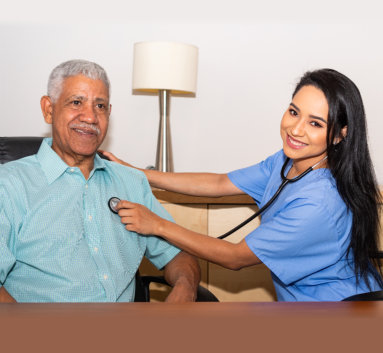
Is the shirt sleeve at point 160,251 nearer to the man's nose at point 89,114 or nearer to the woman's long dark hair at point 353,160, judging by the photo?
the man's nose at point 89,114

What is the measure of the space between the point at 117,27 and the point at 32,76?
48 cm

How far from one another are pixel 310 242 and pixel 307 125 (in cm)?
32

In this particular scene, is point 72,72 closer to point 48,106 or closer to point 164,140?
point 48,106

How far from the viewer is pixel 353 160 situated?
1504 millimetres

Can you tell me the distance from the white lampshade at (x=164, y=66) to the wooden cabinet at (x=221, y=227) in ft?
1.83

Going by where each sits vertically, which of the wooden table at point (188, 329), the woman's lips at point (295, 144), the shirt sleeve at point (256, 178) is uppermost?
the woman's lips at point (295, 144)

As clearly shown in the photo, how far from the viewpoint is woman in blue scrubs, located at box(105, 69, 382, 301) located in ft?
4.79

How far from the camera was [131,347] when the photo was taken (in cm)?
26

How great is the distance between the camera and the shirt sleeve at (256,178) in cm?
188

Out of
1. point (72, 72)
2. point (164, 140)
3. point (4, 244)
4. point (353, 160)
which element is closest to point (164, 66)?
point (164, 140)

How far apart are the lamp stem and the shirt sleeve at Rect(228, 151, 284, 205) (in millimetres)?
603

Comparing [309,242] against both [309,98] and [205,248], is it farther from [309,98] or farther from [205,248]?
[309,98]

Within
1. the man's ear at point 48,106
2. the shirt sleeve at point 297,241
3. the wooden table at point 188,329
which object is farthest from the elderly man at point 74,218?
the wooden table at point 188,329

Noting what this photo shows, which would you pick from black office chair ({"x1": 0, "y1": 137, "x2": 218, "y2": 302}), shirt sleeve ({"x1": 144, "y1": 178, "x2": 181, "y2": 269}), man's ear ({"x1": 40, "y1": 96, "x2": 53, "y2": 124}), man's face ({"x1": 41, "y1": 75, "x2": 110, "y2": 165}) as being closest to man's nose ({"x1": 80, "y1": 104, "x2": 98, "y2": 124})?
man's face ({"x1": 41, "y1": 75, "x2": 110, "y2": 165})
